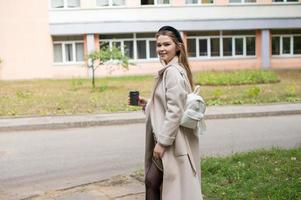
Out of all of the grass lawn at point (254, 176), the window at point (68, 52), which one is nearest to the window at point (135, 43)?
the window at point (68, 52)

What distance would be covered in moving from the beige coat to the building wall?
3045cm

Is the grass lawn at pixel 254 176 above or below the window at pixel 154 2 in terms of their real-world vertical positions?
below

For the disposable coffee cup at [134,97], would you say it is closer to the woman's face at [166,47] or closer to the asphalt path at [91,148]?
the woman's face at [166,47]

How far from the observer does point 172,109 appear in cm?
424

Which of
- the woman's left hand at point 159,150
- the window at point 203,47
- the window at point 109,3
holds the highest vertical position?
the window at point 109,3

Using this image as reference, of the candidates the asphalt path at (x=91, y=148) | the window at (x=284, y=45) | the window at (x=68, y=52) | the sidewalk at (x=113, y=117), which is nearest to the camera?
the asphalt path at (x=91, y=148)

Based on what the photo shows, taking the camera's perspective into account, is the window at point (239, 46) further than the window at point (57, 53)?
Yes

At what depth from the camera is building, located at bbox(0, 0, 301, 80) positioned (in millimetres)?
33750

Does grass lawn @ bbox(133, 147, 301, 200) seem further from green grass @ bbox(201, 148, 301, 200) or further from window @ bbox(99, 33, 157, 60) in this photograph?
window @ bbox(99, 33, 157, 60)

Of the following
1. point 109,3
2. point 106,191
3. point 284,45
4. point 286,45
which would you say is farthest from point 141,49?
point 106,191

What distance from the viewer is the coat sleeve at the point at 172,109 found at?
4242 mm

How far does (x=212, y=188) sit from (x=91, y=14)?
1148 inches

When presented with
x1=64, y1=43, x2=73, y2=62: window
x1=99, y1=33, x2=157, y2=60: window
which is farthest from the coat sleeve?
x1=64, y1=43, x2=73, y2=62: window

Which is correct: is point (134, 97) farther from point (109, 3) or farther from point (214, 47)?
point (214, 47)
